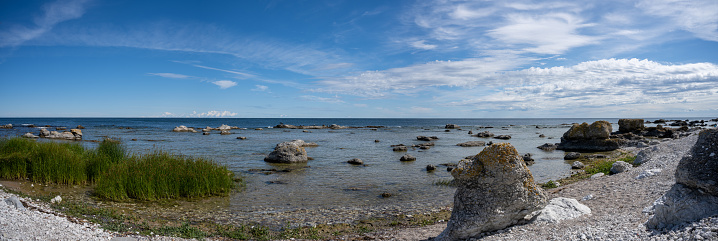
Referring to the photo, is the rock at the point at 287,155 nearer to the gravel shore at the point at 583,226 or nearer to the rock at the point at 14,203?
the gravel shore at the point at 583,226

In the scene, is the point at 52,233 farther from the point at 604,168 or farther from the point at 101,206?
the point at 604,168

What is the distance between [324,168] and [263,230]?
1320 centimetres

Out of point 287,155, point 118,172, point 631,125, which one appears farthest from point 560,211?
point 631,125

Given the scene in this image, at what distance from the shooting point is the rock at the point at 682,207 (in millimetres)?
5406

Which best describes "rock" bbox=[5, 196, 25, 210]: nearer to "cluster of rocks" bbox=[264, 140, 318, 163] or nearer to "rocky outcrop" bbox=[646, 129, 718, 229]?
"rocky outcrop" bbox=[646, 129, 718, 229]

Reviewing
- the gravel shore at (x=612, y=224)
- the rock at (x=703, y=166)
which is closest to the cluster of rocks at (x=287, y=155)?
the gravel shore at (x=612, y=224)

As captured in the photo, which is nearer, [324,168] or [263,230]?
[263,230]

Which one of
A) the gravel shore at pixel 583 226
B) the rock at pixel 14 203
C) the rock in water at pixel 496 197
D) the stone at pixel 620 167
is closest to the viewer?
the gravel shore at pixel 583 226

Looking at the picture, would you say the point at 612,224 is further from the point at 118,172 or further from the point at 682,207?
the point at 118,172

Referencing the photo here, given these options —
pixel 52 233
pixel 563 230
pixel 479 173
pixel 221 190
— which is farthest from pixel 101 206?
pixel 563 230

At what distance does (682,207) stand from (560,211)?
2.40 m

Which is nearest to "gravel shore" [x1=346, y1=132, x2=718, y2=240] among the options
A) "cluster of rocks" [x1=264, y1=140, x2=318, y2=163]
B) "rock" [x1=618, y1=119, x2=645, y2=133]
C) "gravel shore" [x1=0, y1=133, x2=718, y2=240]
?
"gravel shore" [x1=0, y1=133, x2=718, y2=240]

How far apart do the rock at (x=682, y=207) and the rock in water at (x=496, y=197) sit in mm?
2082

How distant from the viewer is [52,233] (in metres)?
7.54
